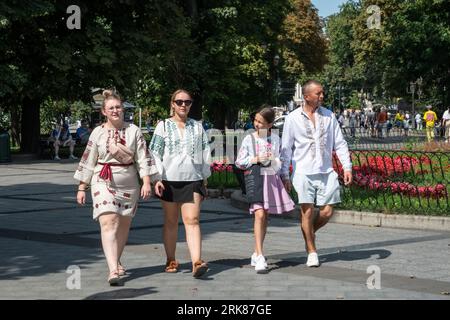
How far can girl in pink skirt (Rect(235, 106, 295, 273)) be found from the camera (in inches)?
336

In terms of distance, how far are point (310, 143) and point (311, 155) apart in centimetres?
12

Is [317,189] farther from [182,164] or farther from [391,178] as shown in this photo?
[391,178]

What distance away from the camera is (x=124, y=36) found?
3066 cm

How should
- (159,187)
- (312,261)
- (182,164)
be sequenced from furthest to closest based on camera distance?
(312,261)
(182,164)
(159,187)

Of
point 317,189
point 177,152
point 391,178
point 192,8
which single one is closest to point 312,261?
point 317,189

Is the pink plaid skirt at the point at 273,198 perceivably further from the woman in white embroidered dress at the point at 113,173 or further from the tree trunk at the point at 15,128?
the tree trunk at the point at 15,128

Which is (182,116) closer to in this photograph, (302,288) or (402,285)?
(302,288)

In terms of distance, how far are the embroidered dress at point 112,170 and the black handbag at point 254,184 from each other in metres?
1.16

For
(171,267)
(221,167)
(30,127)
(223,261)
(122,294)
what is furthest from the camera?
(30,127)

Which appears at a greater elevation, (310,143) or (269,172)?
(310,143)

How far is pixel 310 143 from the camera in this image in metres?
8.59

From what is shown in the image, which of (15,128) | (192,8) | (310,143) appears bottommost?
(310,143)

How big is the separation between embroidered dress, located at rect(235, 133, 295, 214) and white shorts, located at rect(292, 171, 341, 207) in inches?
5.9
